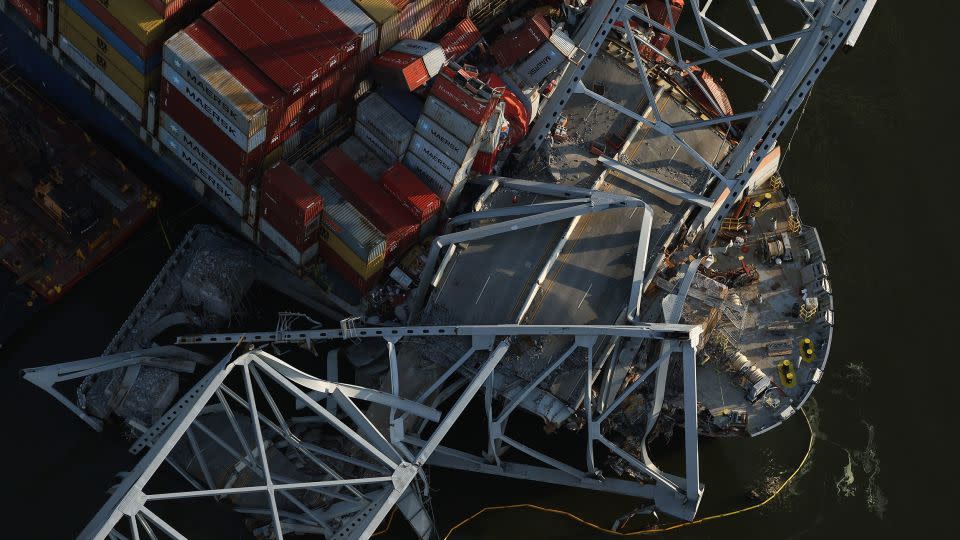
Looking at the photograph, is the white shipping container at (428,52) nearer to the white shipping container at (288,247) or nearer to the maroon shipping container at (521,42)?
the maroon shipping container at (521,42)

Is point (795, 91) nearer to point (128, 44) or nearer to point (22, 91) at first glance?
point (128, 44)

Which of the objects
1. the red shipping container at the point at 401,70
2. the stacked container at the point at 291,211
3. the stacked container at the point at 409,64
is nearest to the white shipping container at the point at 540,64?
the stacked container at the point at 409,64

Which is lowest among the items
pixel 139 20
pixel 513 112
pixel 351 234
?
pixel 513 112

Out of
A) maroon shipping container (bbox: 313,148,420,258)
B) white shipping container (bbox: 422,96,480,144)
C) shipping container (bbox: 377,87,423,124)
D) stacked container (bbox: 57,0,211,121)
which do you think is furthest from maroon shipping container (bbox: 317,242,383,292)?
stacked container (bbox: 57,0,211,121)

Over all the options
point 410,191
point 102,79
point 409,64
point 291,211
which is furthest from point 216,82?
point 410,191

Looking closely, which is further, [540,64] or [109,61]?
[540,64]

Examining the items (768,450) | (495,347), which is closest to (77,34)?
(495,347)

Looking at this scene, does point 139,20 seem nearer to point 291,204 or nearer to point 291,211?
point 291,204
